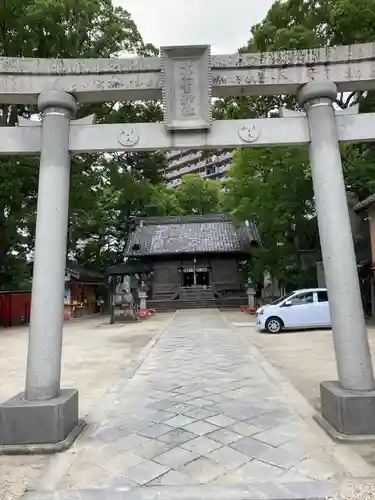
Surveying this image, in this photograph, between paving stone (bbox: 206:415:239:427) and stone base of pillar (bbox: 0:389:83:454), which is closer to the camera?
stone base of pillar (bbox: 0:389:83:454)

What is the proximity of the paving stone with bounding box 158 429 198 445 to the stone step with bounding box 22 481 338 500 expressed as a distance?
0.96 meters

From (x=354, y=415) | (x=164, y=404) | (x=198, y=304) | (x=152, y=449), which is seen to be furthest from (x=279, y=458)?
(x=198, y=304)

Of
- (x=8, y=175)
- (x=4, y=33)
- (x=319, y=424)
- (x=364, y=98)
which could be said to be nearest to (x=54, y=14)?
(x=4, y=33)

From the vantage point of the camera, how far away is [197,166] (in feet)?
276

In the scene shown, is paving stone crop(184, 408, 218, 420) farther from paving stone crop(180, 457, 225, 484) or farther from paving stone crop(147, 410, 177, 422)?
paving stone crop(180, 457, 225, 484)

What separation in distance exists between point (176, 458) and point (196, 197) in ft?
154

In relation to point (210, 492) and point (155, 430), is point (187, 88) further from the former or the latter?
point (210, 492)

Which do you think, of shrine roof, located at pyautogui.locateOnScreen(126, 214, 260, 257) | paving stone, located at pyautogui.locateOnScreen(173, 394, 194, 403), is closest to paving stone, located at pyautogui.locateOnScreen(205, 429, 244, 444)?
paving stone, located at pyautogui.locateOnScreen(173, 394, 194, 403)

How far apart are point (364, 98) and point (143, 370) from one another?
1353 centimetres

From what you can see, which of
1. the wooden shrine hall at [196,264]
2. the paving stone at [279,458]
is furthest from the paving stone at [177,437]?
the wooden shrine hall at [196,264]

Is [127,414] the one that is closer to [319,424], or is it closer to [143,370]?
[319,424]

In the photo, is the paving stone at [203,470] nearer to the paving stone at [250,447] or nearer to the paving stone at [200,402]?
the paving stone at [250,447]

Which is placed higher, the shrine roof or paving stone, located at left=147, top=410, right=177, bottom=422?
the shrine roof

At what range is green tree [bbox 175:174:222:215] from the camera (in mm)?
50156
